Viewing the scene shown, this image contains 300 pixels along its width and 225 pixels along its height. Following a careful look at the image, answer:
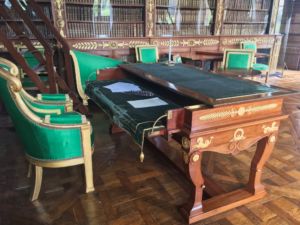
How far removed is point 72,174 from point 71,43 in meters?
2.61

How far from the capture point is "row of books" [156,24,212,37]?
4828 millimetres

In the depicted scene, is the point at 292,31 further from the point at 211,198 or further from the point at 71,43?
the point at 211,198

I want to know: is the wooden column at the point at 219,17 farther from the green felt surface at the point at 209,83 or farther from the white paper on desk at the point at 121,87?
the white paper on desk at the point at 121,87

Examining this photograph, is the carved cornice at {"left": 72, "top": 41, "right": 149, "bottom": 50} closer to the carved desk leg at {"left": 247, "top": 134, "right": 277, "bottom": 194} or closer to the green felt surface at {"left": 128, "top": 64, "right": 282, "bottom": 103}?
the green felt surface at {"left": 128, "top": 64, "right": 282, "bottom": 103}

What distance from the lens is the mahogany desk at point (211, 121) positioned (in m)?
1.36

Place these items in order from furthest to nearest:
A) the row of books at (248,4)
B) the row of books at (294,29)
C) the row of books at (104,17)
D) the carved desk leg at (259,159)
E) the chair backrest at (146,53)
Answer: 1. the row of books at (294,29)
2. the row of books at (248,4)
3. the chair backrest at (146,53)
4. the row of books at (104,17)
5. the carved desk leg at (259,159)

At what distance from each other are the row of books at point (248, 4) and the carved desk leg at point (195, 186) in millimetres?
4663

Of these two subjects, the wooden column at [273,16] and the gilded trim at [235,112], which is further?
the wooden column at [273,16]

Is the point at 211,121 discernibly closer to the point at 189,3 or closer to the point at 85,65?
the point at 85,65

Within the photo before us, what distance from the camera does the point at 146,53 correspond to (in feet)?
14.9

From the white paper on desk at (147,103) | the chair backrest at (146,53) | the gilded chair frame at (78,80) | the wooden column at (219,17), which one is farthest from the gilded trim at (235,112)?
the wooden column at (219,17)

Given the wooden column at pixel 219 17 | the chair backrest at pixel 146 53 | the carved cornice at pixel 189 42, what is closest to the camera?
the chair backrest at pixel 146 53

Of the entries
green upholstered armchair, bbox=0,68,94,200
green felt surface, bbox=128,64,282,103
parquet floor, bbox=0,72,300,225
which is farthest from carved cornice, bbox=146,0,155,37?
green upholstered armchair, bbox=0,68,94,200

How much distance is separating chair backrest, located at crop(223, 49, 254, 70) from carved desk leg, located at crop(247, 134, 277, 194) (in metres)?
2.43
